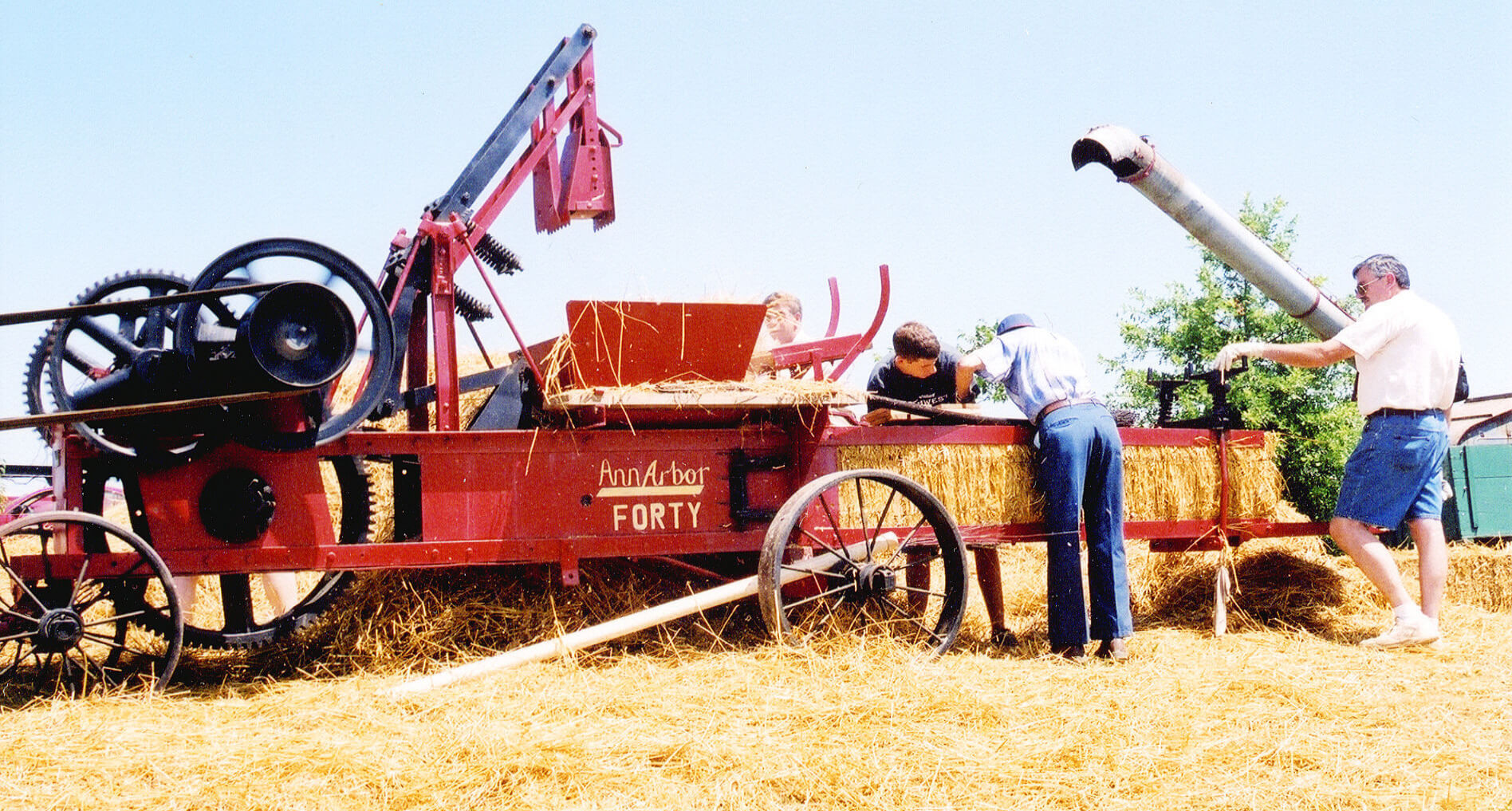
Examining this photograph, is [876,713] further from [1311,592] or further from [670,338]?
[1311,592]

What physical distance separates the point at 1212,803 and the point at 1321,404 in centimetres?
1652

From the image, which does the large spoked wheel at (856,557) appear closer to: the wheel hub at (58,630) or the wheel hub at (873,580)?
the wheel hub at (873,580)

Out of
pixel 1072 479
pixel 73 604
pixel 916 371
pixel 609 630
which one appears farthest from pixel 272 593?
pixel 1072 479

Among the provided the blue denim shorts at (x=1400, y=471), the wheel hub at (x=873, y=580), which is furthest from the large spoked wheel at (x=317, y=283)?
the blue denim shorts at (x=1400, y=471)

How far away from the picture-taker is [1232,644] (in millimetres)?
5508

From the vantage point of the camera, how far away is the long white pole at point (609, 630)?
4.22 metres

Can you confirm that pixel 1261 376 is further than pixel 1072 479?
Yes

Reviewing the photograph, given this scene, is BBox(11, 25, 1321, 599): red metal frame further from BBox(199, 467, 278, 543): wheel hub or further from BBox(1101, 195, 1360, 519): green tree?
BBox(1101, 195, 1360, 519): green tree

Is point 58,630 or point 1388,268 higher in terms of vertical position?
point 1388,268

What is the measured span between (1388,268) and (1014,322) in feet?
6.36

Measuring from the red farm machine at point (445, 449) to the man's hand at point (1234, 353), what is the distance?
1.71 feet

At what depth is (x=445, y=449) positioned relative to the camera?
4727 millimetres

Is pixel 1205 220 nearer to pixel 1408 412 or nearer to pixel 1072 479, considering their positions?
pixel 1408 412

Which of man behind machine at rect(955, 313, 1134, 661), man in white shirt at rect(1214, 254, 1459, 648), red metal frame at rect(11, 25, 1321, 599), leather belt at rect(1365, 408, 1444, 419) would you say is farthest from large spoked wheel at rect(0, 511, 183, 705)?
leather belt at rect(1365, 408, 1444, 419)
